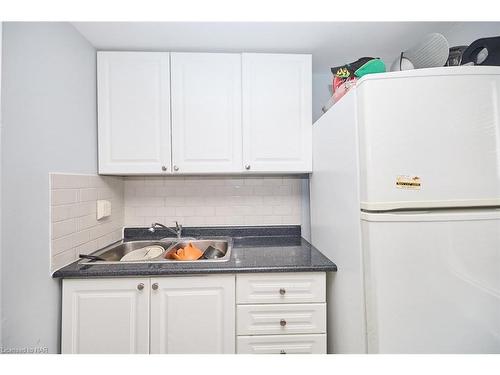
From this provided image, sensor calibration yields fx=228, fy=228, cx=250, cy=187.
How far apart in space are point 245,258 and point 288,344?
Answer: 1.59 feet

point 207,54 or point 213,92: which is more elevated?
point 207,54

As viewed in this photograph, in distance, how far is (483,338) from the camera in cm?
87

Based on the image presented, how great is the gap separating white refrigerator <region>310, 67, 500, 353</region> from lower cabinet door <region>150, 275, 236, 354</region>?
0.69m

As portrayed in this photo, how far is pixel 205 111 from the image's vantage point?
4.84ft

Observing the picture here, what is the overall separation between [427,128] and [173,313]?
1.40 metres

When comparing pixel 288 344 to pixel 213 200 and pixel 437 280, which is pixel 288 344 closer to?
pixel 437 280

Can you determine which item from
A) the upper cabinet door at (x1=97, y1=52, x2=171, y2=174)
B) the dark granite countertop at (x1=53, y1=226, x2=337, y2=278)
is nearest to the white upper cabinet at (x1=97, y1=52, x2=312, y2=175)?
the upper cabinet door at (x1=97, y1=52, x2=171, y2=174)

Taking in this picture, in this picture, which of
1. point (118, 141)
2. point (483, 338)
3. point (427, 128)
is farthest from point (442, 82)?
point (118, 141)

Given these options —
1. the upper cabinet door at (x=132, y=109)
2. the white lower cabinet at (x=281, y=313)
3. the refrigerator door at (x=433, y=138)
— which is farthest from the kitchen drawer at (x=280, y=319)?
the upper cabinet door at (x=132, y=109)

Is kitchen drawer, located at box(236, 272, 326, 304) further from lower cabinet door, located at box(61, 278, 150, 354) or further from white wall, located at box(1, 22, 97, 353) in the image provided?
white wall, located at box(1, 22, 97, 353)

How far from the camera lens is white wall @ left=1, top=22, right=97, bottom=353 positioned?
0.90 m

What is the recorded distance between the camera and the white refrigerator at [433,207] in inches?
33.4

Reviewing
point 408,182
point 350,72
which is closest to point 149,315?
point 408,182

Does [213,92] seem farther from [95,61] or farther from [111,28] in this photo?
[95,61]
